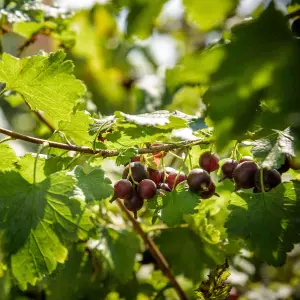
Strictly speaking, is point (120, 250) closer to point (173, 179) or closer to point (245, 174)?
point (173, 179)

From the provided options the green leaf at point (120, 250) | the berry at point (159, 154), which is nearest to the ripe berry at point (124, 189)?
the berry at point (159, 154)

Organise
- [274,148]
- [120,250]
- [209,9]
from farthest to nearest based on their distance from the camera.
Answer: [120,250]
[274,148]
[209,9]

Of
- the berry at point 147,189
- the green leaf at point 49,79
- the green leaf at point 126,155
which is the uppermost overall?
the green leaf at point 49,79

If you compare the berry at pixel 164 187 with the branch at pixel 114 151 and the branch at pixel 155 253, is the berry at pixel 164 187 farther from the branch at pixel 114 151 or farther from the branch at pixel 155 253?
the branch at pixel 155 253

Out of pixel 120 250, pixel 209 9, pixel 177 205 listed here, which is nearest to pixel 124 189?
pixel 177 205

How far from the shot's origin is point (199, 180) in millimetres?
950

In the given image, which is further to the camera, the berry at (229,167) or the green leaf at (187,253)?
the green leaf at (187,253)

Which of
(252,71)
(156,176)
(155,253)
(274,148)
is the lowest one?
(155,253)

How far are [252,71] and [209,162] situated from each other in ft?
1.80

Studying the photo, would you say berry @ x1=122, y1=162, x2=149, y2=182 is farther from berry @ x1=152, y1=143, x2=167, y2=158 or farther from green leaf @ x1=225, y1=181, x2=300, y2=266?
green leaf @ x1=225, y1=181, x2=300, y2=266

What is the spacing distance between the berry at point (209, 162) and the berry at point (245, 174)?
9 centimetres

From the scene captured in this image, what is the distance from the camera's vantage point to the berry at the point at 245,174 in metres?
0.92

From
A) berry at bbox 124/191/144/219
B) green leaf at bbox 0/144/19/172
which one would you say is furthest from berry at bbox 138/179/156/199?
green leaf at bbox 0/144/19/172

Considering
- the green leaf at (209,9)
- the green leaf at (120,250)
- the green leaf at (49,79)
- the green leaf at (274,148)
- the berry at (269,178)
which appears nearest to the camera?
the green leaf at (209,9)
